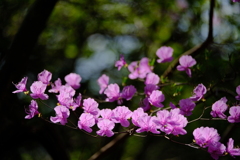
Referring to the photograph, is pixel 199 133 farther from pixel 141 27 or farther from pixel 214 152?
pixel 141 27

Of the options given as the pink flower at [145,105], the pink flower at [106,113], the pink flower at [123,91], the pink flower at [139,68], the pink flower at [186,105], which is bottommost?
the pink flower at [139,68]

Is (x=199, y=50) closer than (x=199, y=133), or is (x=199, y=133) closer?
(x=199, y=133)

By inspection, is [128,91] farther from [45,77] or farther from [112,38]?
[112,38]

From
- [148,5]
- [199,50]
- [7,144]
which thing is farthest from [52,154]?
[148,5]

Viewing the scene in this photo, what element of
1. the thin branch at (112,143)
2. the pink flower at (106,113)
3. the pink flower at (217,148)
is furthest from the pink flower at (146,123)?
the thin branch at (112,143)

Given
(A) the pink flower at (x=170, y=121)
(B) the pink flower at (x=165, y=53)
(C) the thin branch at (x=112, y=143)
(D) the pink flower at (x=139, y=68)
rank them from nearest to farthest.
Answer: (A) the pink flower at (x=170, y=121) < (B) the pink flower at (x=165, y=53) < (D) the pink flower at (x=139, y=68) < (C) the thin branch at (x=112, y=143)

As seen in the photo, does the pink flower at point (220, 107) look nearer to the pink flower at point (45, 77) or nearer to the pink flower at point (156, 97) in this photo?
the pink flower at point (156, 97)

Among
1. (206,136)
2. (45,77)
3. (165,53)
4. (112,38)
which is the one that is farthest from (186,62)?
(112,38)

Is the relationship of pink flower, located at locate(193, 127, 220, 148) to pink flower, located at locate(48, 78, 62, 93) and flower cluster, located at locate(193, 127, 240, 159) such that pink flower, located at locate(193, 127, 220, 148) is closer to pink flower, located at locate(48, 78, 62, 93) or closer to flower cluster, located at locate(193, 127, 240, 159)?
flower cluster, located at locate(193, 127, 240, 159)

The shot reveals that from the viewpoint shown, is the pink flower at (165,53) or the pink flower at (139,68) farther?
the pink flower at (139,68)
